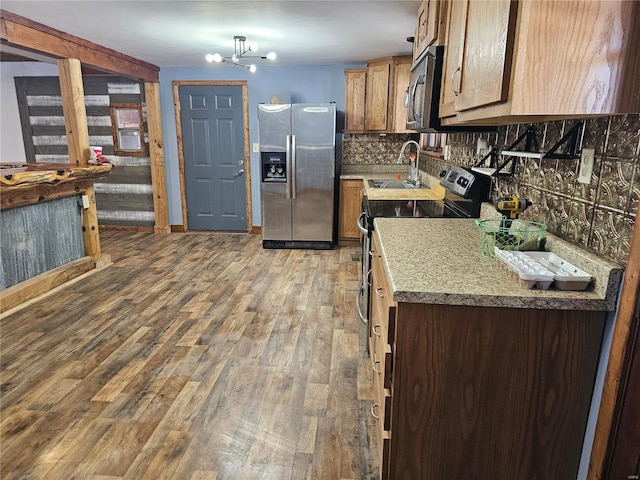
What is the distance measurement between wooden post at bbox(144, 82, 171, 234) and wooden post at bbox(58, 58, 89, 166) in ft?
4.82

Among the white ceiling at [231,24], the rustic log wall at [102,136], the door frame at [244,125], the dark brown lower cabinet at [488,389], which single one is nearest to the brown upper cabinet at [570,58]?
the dark brown lower cabinet at [488,389]

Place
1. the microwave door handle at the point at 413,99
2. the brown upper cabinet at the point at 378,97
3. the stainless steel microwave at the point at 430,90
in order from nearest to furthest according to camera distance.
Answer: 1. the stainless steel microwave at the point at 430,90
2. the microwave door handle at the point at 413,99
3. the brown upper cabinet at the point at 378,97

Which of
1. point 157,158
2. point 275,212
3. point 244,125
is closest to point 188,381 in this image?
point 275,212

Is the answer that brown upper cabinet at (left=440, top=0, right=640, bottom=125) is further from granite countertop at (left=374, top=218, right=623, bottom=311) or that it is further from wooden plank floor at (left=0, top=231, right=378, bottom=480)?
wooden plank floor at (left=0, top=231, right=378, bottom=480)

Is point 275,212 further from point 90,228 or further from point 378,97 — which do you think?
point 90,228

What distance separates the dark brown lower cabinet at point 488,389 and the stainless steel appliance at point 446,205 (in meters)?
1.17

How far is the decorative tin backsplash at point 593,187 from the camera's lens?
115 cm

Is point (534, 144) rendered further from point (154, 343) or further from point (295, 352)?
point (154, 343)

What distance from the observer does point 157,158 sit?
5.57 meters

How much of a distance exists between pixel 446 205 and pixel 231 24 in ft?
7.22

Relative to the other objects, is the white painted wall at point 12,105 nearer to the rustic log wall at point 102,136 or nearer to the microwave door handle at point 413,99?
the rustic log wall at point 102,136

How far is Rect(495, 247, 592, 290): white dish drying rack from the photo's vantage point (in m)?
1.22

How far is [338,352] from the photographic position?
104 inches

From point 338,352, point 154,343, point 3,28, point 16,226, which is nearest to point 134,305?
point 154,343
